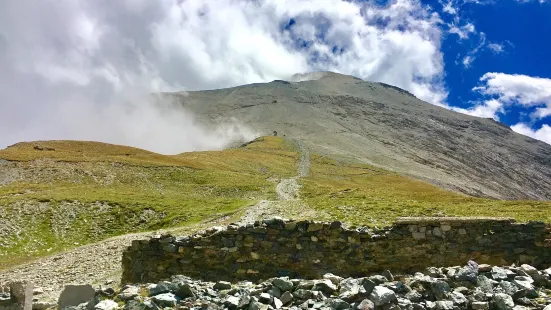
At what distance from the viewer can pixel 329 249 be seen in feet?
48.8

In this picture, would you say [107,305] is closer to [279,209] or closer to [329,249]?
[329,249]

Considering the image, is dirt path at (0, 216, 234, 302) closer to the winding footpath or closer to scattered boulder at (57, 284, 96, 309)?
the winding footpath

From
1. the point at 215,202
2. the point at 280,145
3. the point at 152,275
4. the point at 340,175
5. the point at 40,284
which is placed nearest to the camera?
the point at 152,275

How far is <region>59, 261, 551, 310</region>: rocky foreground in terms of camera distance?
8242 mm

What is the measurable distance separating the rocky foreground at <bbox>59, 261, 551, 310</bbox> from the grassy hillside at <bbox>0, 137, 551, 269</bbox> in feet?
52.3

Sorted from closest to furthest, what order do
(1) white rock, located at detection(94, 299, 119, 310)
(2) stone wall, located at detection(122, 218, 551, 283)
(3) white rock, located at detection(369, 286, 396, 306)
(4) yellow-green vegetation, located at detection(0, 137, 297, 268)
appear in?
1. (3) white rock, located at detection(369, 286, 396, 306)
2. (1) white rock, located at detection(94, 299, 119, 310)
3. (2) stone wall, located at detection(122, 218, 551, 283)
4. (4) yellow-green vegetation, located at detection(0, 137, 297, 268)

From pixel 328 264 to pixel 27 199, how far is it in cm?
4259

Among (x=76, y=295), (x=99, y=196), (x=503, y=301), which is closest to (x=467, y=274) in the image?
(x=503, y=301)

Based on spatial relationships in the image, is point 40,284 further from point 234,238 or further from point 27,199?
point 27,199


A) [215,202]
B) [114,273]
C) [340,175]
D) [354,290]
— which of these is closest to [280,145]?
[340,175]

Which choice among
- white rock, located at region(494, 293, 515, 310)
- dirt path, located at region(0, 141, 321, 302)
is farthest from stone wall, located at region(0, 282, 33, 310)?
white rock, located at region(494, 293, 515, 310)

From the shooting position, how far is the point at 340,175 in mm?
124562

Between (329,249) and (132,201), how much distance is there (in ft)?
122

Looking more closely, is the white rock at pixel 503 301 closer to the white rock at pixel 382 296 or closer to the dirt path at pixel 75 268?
the white rock at pixel 382 296
